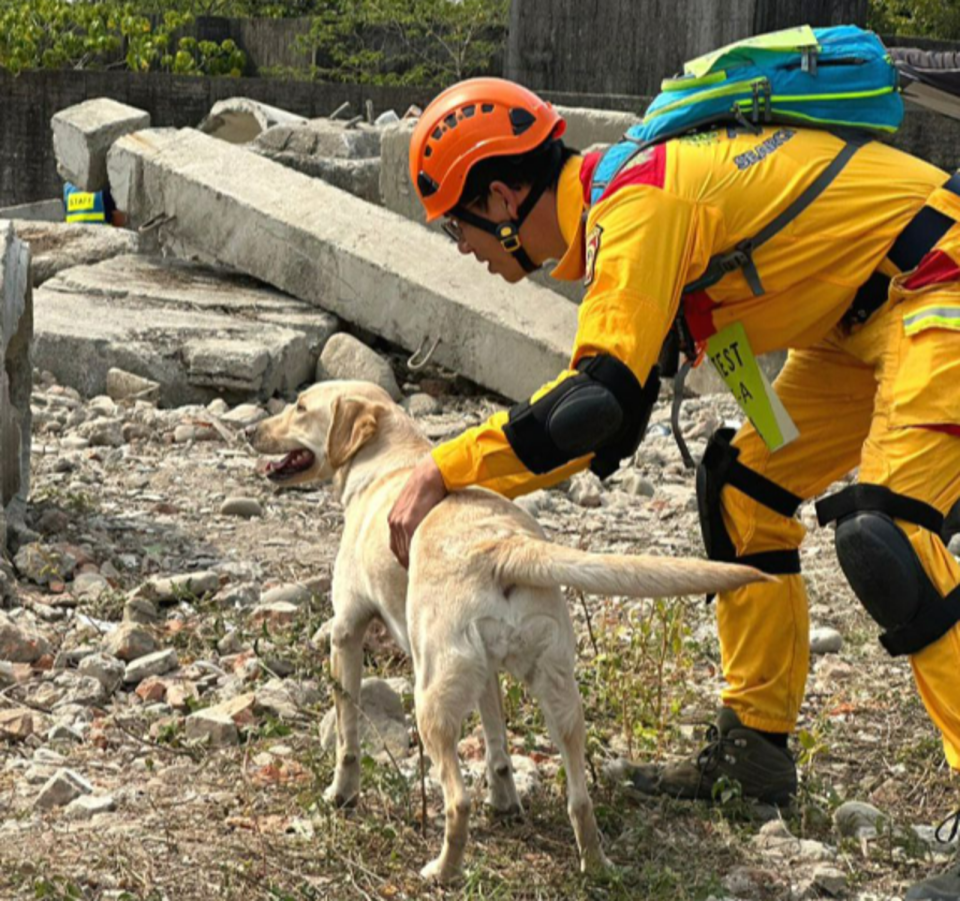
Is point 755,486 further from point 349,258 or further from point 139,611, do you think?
point 349,258

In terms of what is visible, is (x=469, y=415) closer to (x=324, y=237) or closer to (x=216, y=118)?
(x=324, y=237)

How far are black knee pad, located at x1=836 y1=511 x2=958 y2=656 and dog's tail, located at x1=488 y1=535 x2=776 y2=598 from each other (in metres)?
0.24

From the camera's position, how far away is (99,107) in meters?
13.2

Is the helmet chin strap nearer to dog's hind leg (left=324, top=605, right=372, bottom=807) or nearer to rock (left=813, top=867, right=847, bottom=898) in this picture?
dog's hind leg (left=324, top=605, right=372, bottom=807)

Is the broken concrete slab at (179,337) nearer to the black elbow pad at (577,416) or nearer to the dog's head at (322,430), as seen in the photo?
the dog's head at (322,430)

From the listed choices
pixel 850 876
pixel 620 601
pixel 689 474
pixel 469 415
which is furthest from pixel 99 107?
pixel 850 876

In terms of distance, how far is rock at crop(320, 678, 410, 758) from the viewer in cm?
500

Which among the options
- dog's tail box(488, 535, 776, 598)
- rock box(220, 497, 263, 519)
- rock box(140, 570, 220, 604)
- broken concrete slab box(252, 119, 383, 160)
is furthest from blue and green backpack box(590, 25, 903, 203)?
broken concrete slab box(252, 119, 383, 160)

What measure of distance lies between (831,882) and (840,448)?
4.02 ft

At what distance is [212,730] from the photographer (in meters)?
5.05

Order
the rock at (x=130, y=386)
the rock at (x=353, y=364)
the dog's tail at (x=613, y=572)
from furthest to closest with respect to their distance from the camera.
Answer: the rock at (x=353, y=364) < the rock at (x=130, y=386) < the dog's tail at (x=613, y=572)

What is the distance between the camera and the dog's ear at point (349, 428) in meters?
5.11

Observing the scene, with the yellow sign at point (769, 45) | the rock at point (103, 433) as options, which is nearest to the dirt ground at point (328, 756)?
the rock at point (103, 433)

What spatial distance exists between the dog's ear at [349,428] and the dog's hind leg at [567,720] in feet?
4.19
